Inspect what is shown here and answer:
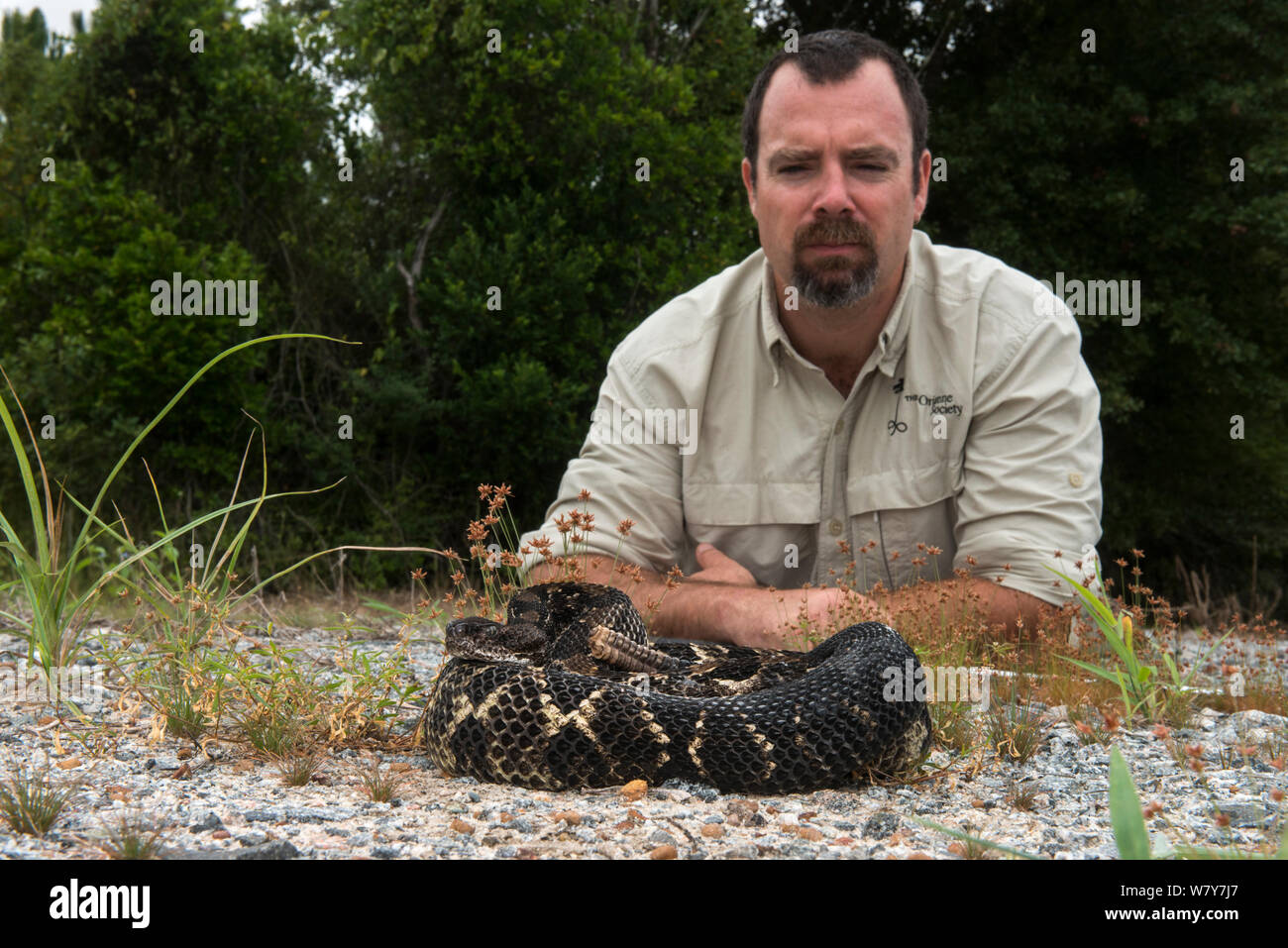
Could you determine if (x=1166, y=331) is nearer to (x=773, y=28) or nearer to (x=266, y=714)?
(x=773, y=28)

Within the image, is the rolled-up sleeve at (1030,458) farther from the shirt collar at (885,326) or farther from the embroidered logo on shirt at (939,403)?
the shirt collar at (885,326)

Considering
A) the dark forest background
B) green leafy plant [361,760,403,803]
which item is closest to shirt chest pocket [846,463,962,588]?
green leafy plant [361,760,403,803]

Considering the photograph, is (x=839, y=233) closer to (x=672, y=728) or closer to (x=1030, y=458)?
(x=1030, y=458)

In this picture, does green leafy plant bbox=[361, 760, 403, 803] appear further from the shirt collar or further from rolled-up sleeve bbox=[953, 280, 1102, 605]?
the shirt collar

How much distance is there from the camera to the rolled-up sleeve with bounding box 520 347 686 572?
17.3 ft

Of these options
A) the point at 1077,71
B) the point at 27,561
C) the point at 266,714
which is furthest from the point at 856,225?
the point at 1077,71

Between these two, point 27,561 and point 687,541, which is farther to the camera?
point 687,541

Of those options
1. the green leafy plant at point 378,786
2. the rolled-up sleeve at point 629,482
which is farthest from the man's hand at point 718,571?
the green leafy plant at point 378,786

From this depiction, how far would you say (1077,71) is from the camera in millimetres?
15289

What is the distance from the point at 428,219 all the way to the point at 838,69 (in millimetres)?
8782

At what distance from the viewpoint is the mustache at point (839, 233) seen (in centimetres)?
490

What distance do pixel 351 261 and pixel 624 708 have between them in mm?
11376

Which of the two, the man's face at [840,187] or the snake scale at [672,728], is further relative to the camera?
the man's face at [840,187]

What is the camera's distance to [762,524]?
17.9ft
